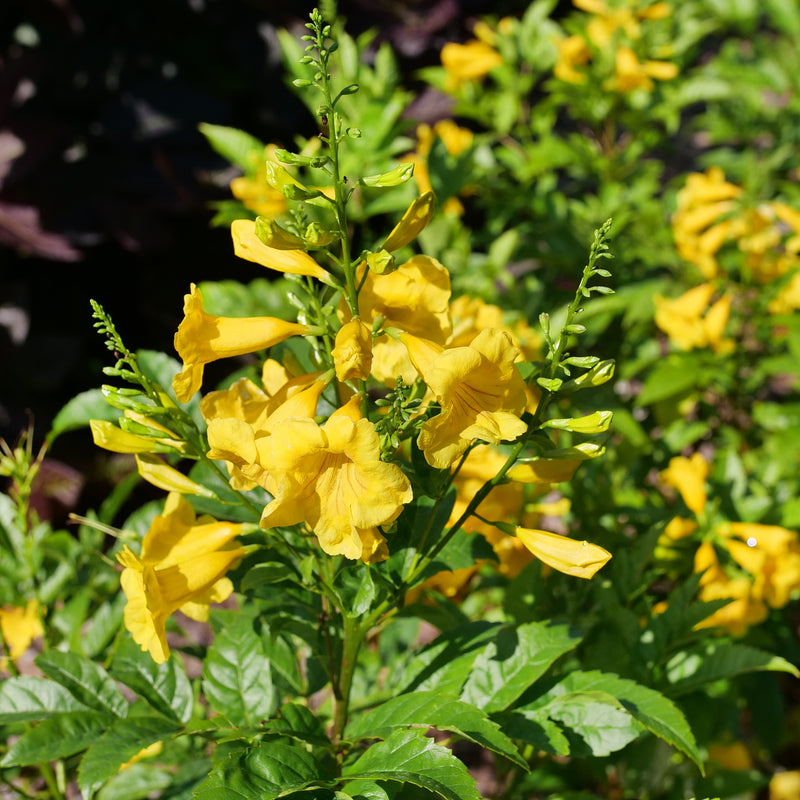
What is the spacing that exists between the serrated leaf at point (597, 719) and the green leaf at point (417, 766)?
33 cm

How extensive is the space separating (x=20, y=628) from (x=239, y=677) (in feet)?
2.18

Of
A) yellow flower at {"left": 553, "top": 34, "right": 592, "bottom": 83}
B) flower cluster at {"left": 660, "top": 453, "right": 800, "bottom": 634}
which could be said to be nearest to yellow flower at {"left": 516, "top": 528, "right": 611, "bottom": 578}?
flower cluster at {"left": 660, "top": 453, "right": 800, "bottom": 634}

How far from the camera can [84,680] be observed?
1.30 meters

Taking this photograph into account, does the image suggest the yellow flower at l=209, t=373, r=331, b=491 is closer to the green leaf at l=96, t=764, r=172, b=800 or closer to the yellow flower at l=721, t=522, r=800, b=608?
the green leaf at l=96, t=764, r=172, b=800

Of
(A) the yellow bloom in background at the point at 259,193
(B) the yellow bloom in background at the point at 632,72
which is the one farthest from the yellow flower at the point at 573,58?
(A) the yellow bloom in background at the point at 259,193

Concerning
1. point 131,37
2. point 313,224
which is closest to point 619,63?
point 131,37

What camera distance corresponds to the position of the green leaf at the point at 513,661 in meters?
1.20

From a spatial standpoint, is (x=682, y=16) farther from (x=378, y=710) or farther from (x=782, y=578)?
(x=378, y=710)

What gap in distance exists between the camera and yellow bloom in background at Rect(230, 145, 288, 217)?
7.17 ft

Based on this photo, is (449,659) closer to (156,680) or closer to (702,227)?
(156,680)

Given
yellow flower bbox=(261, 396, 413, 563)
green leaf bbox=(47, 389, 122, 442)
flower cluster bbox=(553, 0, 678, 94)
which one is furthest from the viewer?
flower cluster bbox=(553, 0, 678, 94)

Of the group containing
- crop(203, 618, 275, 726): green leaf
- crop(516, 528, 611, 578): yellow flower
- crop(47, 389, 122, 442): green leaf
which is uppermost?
crop(516, 528, 611, 578): yellow flower

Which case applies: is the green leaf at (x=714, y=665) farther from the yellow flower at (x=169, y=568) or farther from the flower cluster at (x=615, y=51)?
the flower cluster at (x=615, y=51)

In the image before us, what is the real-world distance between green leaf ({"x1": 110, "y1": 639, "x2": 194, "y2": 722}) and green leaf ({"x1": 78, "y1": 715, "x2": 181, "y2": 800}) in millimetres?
50
